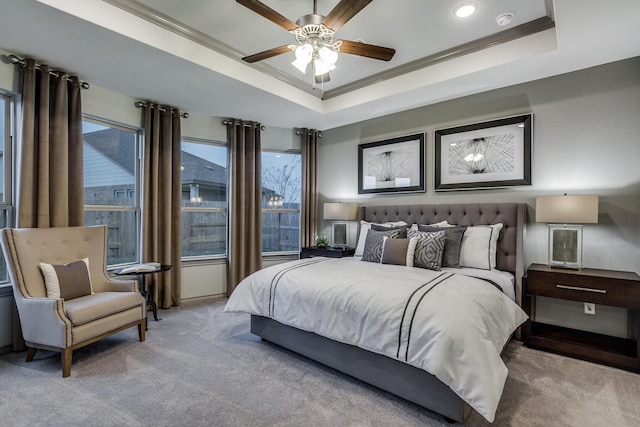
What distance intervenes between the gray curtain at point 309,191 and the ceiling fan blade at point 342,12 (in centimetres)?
310

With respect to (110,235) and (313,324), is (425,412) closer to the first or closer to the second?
(313,324)

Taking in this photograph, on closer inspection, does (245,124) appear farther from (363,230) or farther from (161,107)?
(363,230)

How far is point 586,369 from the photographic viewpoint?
256cm

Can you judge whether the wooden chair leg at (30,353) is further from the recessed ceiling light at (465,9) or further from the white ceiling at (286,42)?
the recessed ceiling light at (465,9)

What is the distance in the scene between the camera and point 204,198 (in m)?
4.80

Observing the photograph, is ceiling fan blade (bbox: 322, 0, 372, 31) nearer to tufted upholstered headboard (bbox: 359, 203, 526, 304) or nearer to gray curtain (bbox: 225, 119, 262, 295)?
tufted upholstered headboard (bbox: 359, 203, 526, 304)

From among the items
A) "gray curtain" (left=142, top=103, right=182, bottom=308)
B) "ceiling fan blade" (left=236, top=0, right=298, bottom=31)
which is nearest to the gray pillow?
"ceiling fan blade" (left=236, top=0, right=298, bottom=31)

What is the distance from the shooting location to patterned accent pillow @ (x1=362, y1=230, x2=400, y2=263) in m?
3.47

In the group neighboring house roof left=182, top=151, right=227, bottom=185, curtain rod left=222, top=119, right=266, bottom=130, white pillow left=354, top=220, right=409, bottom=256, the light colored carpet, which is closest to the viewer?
the light colored carpet

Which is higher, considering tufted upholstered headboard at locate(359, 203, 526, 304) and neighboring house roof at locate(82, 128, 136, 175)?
Answer: neighboring house roof at locate(82, 128, 136, 175)

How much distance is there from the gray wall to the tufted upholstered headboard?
173 millimetres

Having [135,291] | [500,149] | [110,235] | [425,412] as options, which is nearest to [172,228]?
[110,235]

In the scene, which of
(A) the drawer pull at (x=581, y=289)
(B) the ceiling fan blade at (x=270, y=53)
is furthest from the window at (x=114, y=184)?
(A) the drawer pull at (x=581, y=289)

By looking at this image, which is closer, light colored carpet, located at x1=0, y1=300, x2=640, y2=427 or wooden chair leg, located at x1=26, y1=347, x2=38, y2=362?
light colored carpet, located at x1=0, y1=300, x2=640, y2=427
